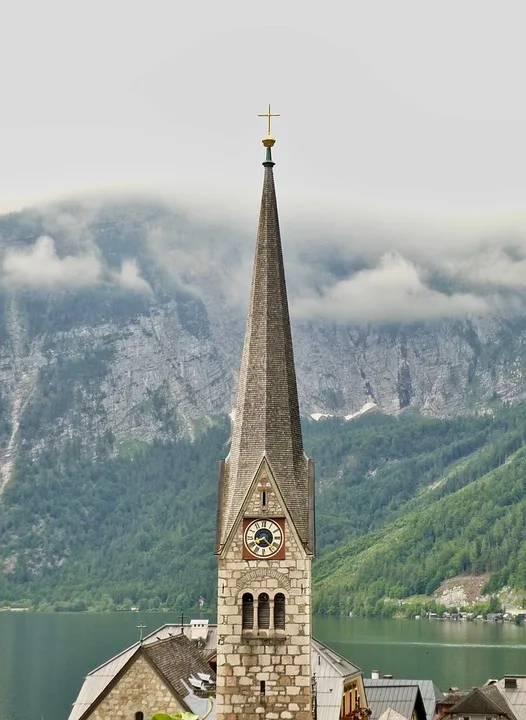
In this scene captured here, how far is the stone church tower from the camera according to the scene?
46.4m

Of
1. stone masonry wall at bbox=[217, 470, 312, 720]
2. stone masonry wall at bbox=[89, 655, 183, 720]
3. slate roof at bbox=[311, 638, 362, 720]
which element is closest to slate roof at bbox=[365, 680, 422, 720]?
slate roof at bbox=[311, 638, 362, 720]

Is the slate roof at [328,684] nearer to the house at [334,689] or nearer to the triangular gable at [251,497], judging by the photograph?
the house at [334,689]

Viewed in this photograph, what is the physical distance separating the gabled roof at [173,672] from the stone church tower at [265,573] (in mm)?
6379

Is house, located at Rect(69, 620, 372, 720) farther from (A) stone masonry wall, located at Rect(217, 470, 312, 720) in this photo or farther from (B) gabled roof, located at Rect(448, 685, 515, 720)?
(B) gabled roof, located at Rect(448, 685, 515, 720)

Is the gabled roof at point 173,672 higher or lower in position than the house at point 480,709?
lower

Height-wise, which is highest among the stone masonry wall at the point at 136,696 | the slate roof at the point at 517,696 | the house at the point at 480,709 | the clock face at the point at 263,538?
the slate roof at the point at 517,696

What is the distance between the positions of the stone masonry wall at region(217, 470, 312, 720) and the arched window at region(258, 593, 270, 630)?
0.54 feet

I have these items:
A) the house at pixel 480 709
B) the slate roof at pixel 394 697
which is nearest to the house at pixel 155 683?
the slate roof at pixel 394 697

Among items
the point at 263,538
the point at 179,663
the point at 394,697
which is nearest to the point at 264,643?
the point at 263,538

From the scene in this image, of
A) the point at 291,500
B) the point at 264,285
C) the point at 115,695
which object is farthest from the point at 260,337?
the point at 115,695

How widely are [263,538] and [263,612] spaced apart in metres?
2.32

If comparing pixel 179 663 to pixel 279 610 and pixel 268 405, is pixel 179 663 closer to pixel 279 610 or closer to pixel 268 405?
pixel 279 610

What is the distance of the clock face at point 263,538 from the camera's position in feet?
154

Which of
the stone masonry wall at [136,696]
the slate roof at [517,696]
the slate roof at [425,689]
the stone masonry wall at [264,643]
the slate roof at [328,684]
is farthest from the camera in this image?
the slate roof at [517,696]
